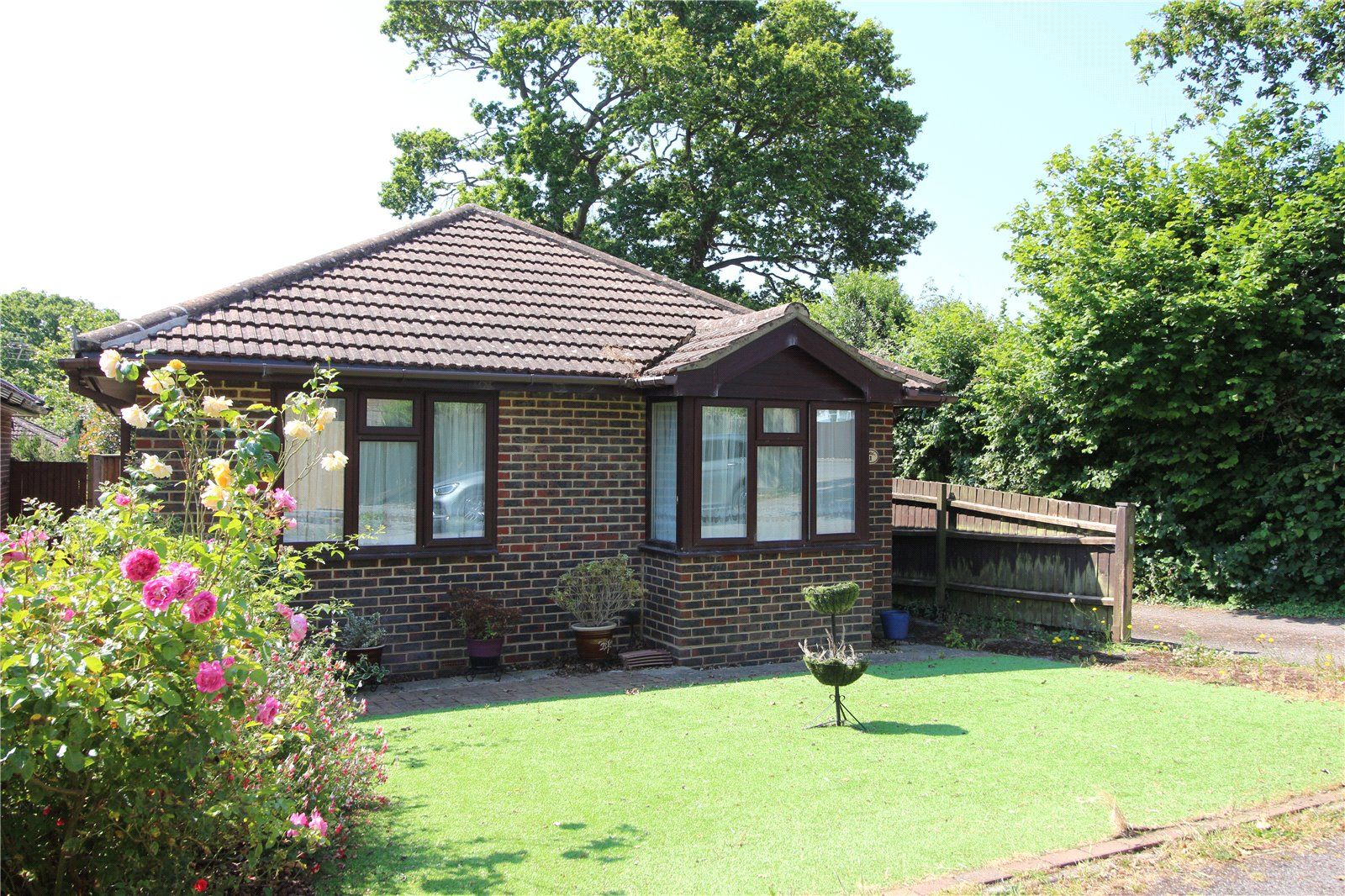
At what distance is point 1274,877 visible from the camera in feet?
16.4

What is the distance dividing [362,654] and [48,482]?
15695 millimetres

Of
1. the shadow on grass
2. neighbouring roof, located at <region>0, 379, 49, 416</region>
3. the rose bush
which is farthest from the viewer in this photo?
neighbouring roof, located at <region>0, 379, 49, 416</region>

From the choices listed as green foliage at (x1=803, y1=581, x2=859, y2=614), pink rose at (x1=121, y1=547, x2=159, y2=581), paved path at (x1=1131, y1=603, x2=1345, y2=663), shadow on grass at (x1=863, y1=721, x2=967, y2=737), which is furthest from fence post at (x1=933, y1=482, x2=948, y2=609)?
pink rose at (x1=121, y1=547, x2=159, y2=581)

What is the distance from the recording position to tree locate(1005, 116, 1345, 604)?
14.2 meters

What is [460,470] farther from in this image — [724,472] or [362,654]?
[724,472]

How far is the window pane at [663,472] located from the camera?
10.9 m

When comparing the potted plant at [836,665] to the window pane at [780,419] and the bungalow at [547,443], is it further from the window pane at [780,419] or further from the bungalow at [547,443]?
the window pane at [780,419]

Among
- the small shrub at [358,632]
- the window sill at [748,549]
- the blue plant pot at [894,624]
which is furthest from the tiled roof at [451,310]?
the blue plant pot at [894,624]

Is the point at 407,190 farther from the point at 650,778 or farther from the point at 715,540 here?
the point at 650,778

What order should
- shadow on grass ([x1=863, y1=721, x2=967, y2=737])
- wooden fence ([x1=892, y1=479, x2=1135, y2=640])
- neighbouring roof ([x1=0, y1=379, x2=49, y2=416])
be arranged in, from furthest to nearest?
neighbouring roof ([x1=0, y1=379, x2=49, y2=416])
wooden fence ([x1=892, y1=479, x2=1135, y2=640])
shadow on grass ([x1=863, y1=721, x2=967, y2=737])

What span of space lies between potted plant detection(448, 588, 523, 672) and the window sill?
5.61ft

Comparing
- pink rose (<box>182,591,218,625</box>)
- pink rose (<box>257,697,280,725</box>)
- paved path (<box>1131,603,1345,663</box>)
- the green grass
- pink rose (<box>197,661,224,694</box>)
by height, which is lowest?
the green grass

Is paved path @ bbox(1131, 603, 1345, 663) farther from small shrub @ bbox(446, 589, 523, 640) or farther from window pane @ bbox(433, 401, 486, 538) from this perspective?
window pane @ bbox(433, 401, 486, 538)

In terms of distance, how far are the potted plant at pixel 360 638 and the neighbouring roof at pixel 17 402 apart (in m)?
11.3
